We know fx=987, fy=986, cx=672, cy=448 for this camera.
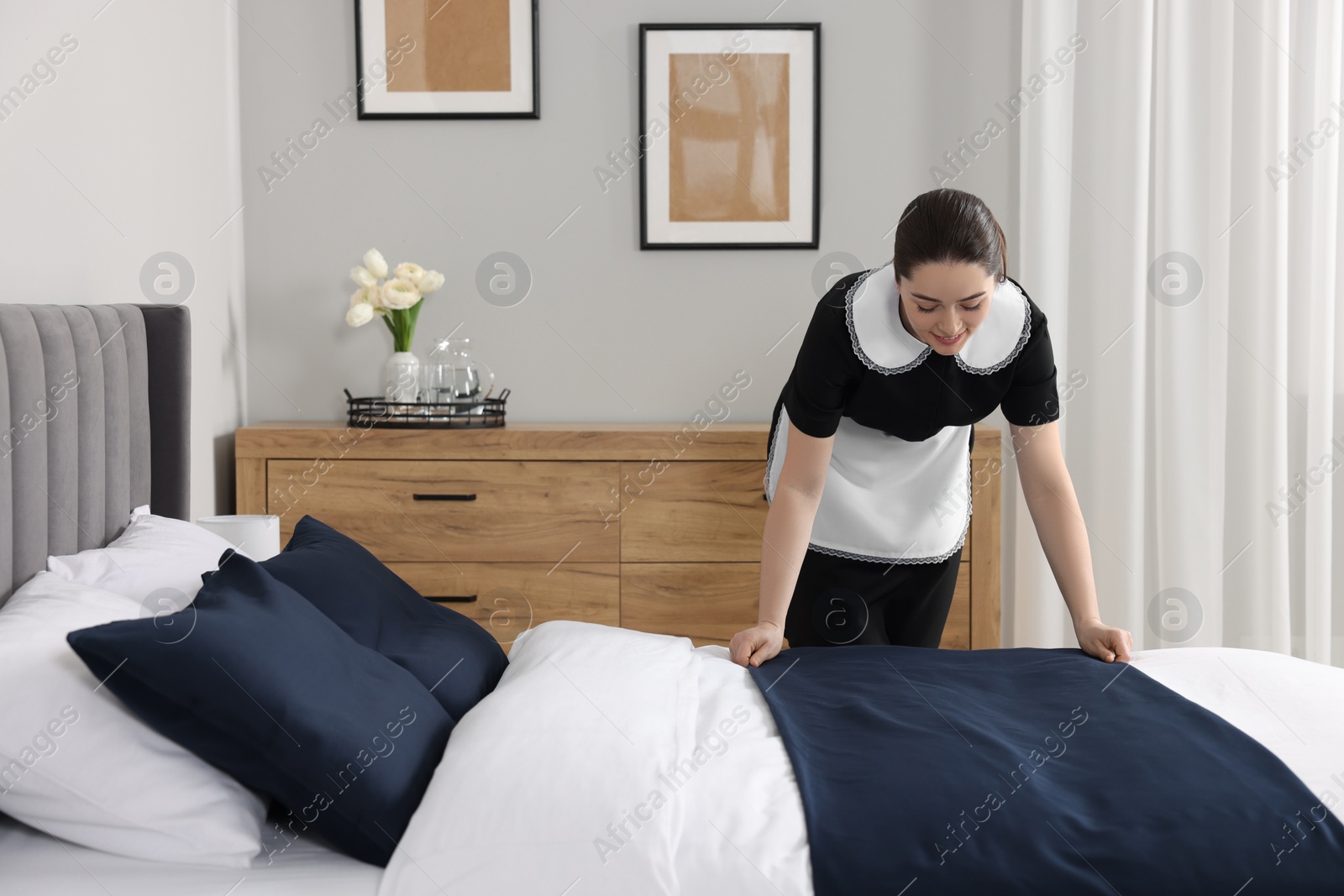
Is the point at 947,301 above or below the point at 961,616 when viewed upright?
above

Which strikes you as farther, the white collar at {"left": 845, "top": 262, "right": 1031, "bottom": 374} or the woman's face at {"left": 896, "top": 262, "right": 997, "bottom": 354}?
the white collar at {"left": 845, "top": 262, "right": 1031, "bottom": 374}

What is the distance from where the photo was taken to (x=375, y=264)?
265 cm

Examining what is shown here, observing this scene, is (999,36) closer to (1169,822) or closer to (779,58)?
(779,58)

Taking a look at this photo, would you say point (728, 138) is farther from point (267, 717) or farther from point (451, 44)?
point (267, 717)

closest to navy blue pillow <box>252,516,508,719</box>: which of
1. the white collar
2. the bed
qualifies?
the bed

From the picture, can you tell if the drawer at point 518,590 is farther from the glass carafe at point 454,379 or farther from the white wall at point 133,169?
the white wall at point 133,169

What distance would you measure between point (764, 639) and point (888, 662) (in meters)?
0.19

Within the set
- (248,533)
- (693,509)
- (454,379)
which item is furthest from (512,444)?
(248,533)

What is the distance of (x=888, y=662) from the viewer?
4.87 ft

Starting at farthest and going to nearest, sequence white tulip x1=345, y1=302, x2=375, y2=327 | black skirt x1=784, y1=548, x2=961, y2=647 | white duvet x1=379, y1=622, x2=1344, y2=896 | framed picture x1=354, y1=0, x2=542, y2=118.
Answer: framed picture x1=354, y1=0, x2=542, y2=118
white tulip x1=345, y1=302, x2=375, y2=327
black skirt x1=784, y1=548, x2=961, y2=647
white duvet x1=379, y1=622, x2=1344, y2=896

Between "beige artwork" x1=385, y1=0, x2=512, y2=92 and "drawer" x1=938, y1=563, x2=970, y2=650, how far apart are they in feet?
6.05

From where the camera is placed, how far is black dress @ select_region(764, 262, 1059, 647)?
63.9 inches

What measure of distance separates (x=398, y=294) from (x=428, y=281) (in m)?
0.10

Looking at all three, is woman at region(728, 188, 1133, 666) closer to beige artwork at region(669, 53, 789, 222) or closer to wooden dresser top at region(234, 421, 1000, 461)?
wooden dresser top at region(234, 421, 1000, 461)
